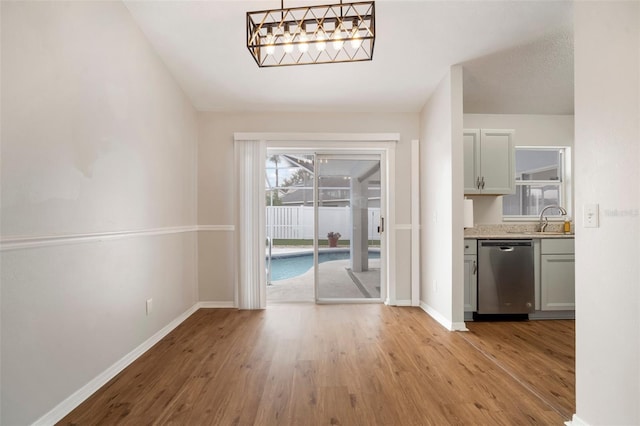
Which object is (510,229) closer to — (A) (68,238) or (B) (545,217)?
(B) (545,217)

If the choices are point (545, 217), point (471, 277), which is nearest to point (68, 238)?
point (471, 277)

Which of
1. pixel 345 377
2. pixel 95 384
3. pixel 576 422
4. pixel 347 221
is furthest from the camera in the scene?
pixel 347 221

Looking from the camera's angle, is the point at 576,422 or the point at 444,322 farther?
the point at 444,322

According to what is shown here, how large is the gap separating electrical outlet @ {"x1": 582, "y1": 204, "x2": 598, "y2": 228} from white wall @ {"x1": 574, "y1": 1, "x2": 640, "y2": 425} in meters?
0.02

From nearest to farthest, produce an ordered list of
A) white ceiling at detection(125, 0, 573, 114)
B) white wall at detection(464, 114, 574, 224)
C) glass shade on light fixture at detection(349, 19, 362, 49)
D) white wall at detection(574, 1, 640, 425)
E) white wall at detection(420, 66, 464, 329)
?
1. white wall at detection(574, 1, 640, 425)
2. glass shade on light fixture at detection(349, 19, 362, 49)
3. white ceiling at detection(125, 0, 573, 114)
4. white wall at detection(420, 66, 464, 329)
5. white wall at detection(464, 114, 574, 224)

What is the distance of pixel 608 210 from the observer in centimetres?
138

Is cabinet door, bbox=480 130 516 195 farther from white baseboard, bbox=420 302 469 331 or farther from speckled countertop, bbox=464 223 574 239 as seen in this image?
white baseboard, bbox=420 302 469 331

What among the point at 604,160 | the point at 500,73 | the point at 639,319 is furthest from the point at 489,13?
the point at 639,319

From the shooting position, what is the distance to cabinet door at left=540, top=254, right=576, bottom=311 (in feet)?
10.7

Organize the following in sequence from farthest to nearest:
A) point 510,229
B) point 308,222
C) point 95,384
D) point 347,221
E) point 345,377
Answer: point 308,222, point 347,221, point 510,229, point 345,377, point 95,384

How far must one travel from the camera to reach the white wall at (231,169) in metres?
3.76

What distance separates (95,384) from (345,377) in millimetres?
1707

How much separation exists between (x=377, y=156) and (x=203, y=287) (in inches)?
114

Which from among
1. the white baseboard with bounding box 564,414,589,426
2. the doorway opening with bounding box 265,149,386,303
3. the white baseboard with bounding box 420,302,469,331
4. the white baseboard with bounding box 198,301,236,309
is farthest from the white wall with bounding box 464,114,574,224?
the white baseboard with bounding box 198,301,236,309
